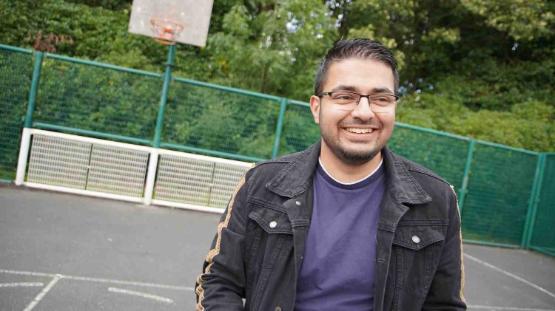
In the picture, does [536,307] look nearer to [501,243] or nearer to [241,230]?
[501,243]

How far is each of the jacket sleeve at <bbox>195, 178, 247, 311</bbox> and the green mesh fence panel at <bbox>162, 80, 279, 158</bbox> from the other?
6.88 m

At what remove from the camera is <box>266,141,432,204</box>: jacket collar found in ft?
6.74

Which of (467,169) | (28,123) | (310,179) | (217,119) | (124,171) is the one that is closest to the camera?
(310,179)

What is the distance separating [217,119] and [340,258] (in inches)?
281

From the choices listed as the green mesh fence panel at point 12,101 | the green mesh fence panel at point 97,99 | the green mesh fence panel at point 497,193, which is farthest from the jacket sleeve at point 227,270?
the green mesh fence panel at point 497,193

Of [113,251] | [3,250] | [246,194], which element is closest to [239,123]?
[113,251]

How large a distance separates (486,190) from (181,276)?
7373 mm

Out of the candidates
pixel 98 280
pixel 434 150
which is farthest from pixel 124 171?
pixel 434 150

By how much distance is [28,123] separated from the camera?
8.23 metres

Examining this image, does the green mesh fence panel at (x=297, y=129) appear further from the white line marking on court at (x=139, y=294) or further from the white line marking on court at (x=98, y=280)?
the white line marking on court at (x=139, y=294)

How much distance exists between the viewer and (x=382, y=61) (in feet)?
6.77

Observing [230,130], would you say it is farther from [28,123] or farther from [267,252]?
[267,252]

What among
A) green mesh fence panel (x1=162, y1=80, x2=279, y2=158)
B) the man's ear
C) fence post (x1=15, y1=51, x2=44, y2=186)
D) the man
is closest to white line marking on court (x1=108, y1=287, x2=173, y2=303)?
the man

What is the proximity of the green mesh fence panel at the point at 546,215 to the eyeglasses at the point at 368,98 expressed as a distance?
9.64 m
